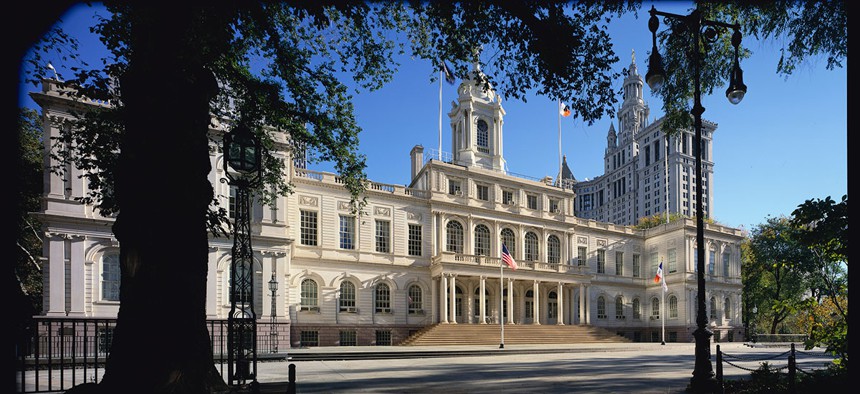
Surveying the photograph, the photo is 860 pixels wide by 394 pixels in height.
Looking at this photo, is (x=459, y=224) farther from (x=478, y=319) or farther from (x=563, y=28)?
(x=563, y=28)

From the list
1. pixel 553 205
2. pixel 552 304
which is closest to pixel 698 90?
pixel 553 205

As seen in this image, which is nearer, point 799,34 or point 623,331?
point 799,34

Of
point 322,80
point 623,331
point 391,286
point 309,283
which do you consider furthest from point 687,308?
point 322,80

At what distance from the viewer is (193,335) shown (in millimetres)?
7035

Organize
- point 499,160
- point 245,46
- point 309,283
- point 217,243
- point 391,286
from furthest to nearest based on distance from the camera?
1. point 499,160
2. point 391,286
3. point 309,283
4. point 217,243
5. point 245,46

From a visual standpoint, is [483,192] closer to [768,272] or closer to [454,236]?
[454,236]

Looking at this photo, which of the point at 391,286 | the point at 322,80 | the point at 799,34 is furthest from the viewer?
the point at 391,286

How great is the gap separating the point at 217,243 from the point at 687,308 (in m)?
40.0

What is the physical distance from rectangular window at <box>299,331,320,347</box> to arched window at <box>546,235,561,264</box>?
2066 centimetres

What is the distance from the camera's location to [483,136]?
45.9m

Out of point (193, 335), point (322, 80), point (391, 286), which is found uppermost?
point (322, 80)

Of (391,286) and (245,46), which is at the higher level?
(245,46)

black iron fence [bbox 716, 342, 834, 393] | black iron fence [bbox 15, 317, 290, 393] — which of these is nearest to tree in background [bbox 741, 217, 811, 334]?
black iron fence [bbox 716, 342, 834, 393]

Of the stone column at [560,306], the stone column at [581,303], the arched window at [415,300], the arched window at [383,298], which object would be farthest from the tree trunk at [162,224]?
the stone column at [581,303]
